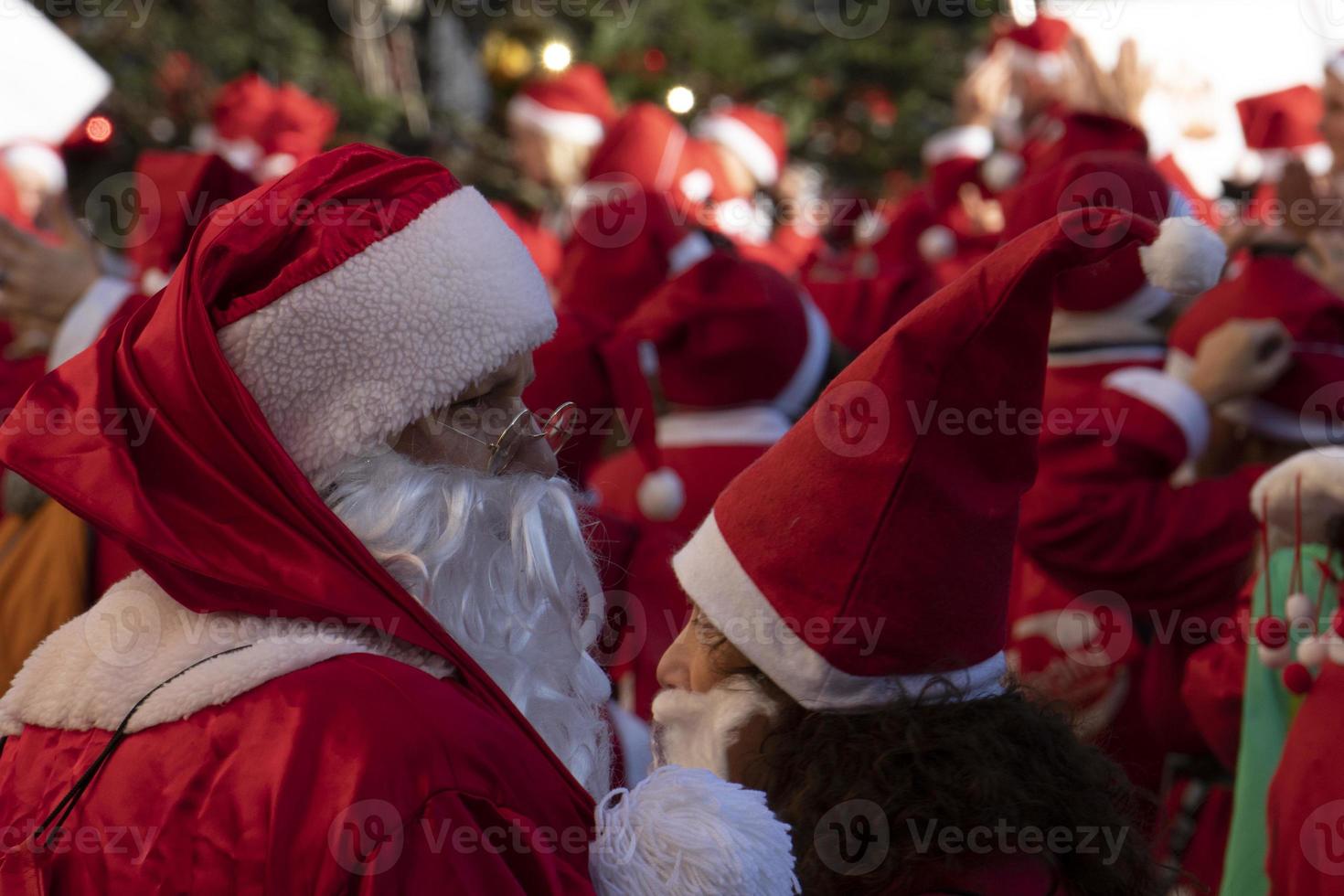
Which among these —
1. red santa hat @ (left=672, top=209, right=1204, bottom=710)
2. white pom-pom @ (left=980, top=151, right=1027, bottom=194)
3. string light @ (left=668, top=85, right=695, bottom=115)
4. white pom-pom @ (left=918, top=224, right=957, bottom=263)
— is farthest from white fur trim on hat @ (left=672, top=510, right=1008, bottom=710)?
string light @ (left=668, top=85, right=695, bottom=115)

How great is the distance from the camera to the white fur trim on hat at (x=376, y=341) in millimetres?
1715

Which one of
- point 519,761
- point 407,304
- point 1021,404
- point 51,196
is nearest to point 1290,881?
point 1021,404

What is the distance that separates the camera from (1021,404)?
201 cm

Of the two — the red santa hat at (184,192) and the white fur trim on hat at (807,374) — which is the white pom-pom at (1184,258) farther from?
the red santa hat at (184,192)

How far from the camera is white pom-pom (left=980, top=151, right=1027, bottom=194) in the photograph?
244 inches

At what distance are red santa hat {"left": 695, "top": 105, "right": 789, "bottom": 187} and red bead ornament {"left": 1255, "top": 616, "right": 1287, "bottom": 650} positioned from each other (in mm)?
5207

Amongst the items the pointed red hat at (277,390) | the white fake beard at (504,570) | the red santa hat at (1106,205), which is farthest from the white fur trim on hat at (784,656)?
the red santa hat at (1106,205)

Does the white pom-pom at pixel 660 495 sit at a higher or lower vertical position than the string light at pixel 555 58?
lower

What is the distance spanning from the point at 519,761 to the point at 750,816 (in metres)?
0.27

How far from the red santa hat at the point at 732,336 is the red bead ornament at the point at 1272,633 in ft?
5.97

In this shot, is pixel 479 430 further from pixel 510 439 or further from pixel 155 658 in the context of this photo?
pixel 155 658

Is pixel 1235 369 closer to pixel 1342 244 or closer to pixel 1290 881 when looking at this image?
pixel 1342 244

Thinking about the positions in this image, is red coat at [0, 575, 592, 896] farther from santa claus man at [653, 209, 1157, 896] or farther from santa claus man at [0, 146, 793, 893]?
santa claus man at [653, 209, 1157, 896]

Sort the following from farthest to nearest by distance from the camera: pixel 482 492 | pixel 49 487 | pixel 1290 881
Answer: pixel 1290 881, pixel 482 492, pixel 49 487
